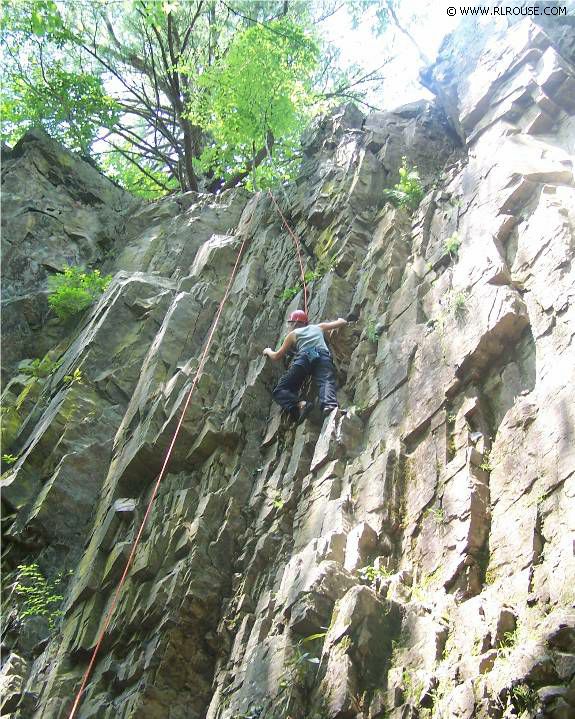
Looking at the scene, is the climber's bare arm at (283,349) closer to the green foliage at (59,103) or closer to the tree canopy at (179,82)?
the tree canopy at (179,82)

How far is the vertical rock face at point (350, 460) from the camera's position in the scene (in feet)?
16.9

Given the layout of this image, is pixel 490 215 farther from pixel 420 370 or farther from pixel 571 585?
pixel 571 585

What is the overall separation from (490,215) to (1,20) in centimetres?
1380

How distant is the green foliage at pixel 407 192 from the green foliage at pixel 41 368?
251 inches

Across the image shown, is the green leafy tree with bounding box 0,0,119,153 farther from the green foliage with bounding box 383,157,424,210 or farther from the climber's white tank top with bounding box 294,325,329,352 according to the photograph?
the climber's white tank top with bounding box 294,325,329,352

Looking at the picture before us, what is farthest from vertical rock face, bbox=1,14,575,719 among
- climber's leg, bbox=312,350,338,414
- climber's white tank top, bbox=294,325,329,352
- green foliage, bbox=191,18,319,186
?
green foliage, bbox=191,18,319,186

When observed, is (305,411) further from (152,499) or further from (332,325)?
(152,499)

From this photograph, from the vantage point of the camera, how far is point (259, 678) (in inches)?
225

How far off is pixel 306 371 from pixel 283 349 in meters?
0.62

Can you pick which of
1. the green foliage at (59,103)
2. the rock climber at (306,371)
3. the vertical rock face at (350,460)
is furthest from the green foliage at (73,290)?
the rock climber at (306,371)

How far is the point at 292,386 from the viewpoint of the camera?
8.98 metres

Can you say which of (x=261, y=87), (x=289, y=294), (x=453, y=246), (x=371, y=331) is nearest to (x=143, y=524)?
(x=371, y=331)

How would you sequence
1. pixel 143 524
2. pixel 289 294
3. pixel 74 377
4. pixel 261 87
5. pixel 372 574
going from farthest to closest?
pixel 261 87 → pixel 289 294 → pixel 74 377 → pixel 143 524 → pixel 372 574

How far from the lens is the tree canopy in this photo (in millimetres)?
15484
